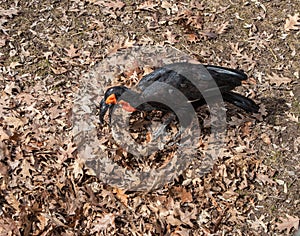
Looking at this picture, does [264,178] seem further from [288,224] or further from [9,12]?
[9,12]

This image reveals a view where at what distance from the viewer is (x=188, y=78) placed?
5.85m

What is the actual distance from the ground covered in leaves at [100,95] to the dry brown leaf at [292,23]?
0.02 metres

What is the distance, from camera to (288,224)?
5582mm

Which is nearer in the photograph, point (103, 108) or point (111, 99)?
point (111, 99)

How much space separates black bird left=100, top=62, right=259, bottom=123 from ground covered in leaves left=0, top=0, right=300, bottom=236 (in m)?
0.81

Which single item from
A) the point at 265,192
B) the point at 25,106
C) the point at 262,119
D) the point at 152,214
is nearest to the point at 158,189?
the point at 152,214

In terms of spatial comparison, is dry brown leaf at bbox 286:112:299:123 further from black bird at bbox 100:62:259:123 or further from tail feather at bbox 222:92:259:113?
black bird at bbox 100:62:259:123

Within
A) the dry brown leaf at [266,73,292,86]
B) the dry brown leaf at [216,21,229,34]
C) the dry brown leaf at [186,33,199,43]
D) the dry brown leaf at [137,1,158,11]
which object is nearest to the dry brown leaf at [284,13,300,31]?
the dry brown leaf at [216,21,229,34]

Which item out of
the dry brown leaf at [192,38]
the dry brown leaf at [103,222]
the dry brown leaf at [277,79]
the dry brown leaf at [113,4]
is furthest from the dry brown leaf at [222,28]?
the dry brown leaf at [103,222]

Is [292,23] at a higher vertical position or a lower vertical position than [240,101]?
higher

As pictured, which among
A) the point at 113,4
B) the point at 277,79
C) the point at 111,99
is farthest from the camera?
the point at 113,4

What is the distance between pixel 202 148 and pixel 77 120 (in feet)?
5.76

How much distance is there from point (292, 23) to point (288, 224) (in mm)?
3629

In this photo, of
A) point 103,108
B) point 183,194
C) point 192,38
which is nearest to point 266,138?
point 183,194
